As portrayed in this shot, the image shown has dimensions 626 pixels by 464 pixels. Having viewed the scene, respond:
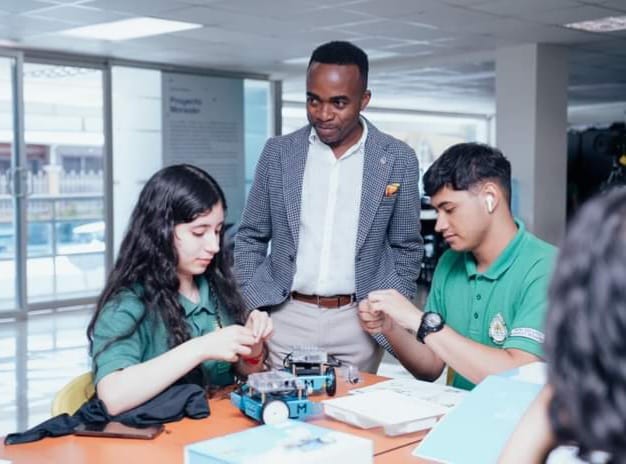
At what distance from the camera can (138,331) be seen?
191 cm

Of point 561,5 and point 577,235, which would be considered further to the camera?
point 561,5

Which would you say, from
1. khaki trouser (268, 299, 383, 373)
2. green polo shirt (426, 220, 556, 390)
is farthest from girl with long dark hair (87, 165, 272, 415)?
green polo shirt (426, 220, 556, 390)

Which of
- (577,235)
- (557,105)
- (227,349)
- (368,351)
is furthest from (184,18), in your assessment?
(577,235)

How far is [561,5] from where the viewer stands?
5.75 m

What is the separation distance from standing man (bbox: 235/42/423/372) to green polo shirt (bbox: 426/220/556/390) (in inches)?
10.2

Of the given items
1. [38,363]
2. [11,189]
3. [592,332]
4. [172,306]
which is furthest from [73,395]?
[11,189]

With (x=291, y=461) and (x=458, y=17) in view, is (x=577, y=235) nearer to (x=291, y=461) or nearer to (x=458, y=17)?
(x=291, y=461)

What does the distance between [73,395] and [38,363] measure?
400 cm

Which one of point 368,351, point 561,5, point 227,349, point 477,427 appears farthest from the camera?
point 561,5

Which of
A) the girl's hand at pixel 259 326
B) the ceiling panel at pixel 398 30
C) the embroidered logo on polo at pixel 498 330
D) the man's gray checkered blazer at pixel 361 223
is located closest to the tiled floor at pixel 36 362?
the man's gray checkered blazer at pixel 361 223

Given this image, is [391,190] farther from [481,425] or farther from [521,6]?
[521,6]

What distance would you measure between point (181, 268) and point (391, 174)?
798 millimetres

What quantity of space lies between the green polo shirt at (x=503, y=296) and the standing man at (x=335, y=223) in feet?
0.85

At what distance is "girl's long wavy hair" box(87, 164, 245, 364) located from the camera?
1970 millimetres
